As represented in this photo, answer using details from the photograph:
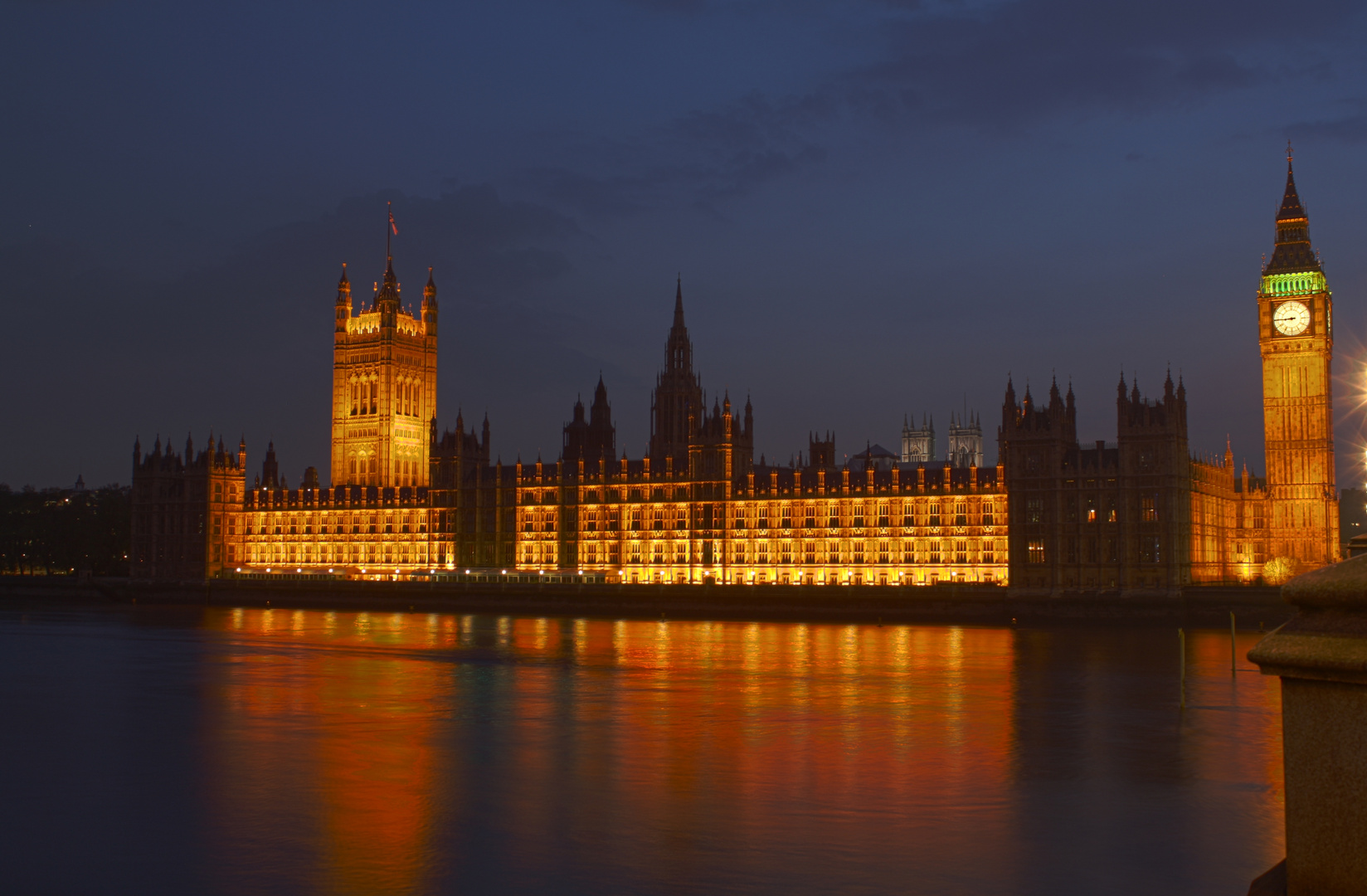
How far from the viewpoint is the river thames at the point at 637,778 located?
1806 centimetres

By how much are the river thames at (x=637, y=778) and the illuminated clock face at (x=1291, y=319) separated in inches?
2860

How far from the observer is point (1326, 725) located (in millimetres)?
5387

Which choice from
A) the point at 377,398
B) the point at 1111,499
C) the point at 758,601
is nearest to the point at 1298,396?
the point at 1111,499

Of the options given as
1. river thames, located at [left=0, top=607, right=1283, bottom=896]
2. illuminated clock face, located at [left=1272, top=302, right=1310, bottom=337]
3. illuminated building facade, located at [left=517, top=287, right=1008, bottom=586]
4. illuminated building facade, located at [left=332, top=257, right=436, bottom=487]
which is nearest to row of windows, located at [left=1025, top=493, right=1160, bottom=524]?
illuminated building facade, located at [left=517, top=287, right=1008, bottom=586]

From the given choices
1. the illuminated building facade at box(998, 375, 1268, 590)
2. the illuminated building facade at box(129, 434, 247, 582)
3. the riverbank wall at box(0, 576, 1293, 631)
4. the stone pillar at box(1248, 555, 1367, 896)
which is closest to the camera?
the stone pillar at box(1248, 555, 1367, 896)

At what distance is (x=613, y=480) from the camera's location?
128875 mm

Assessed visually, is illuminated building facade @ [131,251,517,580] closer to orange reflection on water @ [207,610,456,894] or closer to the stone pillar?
orange reflection on water @ [207,610,456,894]

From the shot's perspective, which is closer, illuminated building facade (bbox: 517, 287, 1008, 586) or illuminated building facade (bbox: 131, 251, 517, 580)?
illuminated building facade (bbox: 517, 287, 1008, 586)

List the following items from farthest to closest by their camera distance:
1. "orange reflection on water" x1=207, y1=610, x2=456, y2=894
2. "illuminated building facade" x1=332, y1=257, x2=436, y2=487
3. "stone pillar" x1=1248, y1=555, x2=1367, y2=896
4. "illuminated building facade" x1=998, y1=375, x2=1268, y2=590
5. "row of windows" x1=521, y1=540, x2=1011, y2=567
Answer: "illuminated building facade" x1=332, y1=257, x2=436, y2=487 < "row of windows" x1=521, y1=540, x2=1011, y2=567 < "illuminated building facade" x1=998, y1=375, x2=1268, y2=590 < "orange reflection on water" x1=207, y1=610, x2=456, y2=894 < "stone pillar" x1=1248, y1=555, x2=1367, y2=896

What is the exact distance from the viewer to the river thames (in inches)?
711

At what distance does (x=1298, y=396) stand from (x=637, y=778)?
107 m

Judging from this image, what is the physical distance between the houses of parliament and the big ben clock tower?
0.18 m

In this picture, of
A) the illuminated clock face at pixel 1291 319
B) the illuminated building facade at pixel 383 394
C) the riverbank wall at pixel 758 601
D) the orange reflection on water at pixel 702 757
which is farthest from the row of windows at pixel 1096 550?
the illuminated building facade at pixel 383 394

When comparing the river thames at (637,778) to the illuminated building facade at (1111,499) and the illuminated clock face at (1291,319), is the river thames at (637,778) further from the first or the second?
the illuminated clock face at (1291,319)
